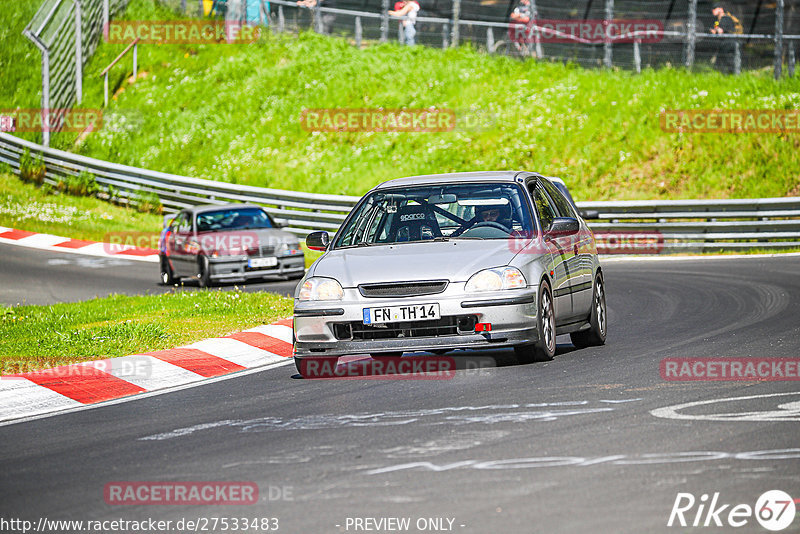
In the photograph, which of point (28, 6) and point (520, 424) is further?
point (28, 6)

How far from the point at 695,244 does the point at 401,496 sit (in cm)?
1871

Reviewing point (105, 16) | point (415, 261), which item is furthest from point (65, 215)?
point (415, 261)

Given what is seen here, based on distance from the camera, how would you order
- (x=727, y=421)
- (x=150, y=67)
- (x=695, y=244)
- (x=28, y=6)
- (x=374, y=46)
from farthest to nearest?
1. (x=28, y=6)
2. (x=150, y=67)
3. (x=374, y=46)
4. (x=695, y=244)
5. (x=727, y=421)

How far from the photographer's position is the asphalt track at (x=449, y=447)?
17.0 feet

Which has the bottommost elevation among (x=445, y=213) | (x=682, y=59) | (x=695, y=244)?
(x=695, y=244)

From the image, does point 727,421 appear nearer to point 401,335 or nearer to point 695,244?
point 401,335

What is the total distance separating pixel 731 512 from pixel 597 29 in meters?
25.6

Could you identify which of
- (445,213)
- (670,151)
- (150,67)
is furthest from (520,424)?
(150,67)

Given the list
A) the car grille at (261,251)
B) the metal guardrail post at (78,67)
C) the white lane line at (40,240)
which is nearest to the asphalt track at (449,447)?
the car grille at (261,251)

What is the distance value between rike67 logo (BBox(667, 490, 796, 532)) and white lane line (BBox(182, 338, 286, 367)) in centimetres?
635

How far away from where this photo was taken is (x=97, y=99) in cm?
3569

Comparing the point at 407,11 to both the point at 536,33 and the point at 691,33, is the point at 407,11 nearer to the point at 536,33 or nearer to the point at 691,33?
the point at 536,33

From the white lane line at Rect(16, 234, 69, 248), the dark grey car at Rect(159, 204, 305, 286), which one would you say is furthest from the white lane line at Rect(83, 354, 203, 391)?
the white lane line at Rect(16, 234, 69, 248)

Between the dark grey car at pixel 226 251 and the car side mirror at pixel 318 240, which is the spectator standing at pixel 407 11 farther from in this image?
the car side mirror at pixel 318 240
